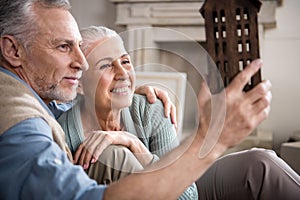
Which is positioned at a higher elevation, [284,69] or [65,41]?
[65,41]

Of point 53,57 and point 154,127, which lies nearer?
point 53,57

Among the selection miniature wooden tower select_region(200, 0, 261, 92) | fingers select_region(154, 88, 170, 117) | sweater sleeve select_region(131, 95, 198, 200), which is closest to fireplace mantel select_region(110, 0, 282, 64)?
fingers select_region(154, 88, 170, 117)

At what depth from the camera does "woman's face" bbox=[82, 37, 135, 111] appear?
1.20 meters

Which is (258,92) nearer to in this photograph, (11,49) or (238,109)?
(238,109)

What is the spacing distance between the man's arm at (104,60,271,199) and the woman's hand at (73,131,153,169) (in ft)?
0.89

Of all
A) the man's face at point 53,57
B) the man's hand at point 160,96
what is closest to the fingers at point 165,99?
the man's hand at point 160,96

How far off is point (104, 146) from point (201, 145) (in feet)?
1.10

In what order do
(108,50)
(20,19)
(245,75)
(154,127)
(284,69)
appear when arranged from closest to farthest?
(245,75) → (20,19) → (108,50) → (154,127) → (284,69)

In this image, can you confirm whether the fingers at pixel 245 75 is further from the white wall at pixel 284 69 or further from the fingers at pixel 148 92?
the white wall at pixel 284 69

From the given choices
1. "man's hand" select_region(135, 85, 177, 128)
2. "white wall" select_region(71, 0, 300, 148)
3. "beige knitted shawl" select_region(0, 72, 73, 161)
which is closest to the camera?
"beige knitted shawl" select_region(0, 72, 73, 161)

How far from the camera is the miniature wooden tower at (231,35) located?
32.2 inches

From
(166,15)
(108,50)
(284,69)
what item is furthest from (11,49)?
(284,69)

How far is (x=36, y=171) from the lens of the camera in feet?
2.73

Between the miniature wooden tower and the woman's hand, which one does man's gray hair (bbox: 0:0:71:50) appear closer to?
the woman's hand
